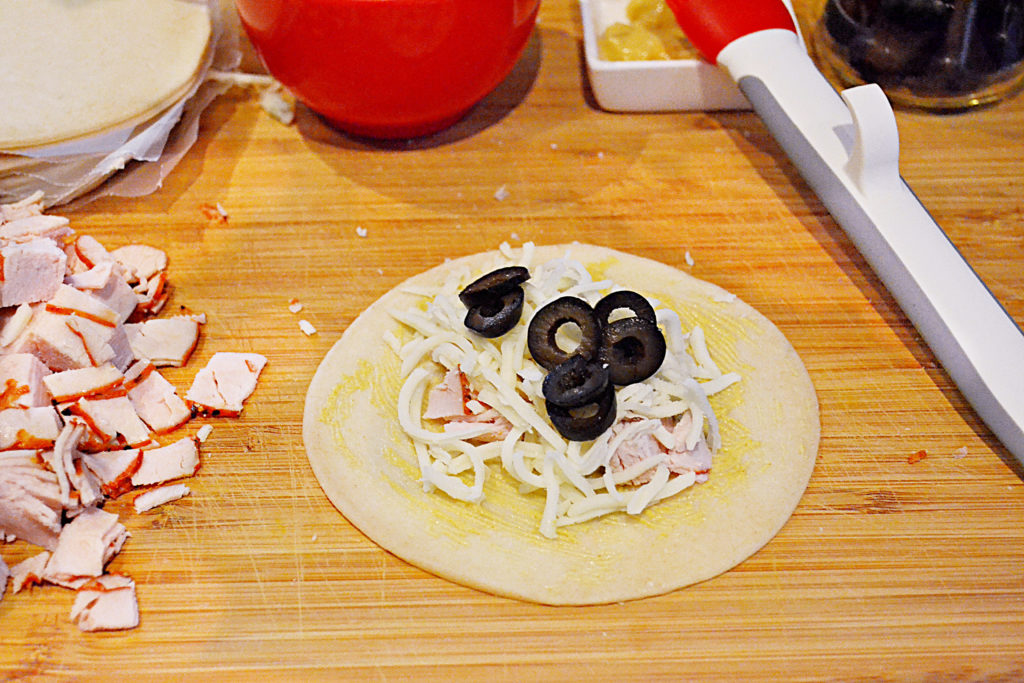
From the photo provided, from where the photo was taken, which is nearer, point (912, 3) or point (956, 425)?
point (956, 425)

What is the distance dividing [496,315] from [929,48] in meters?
1.61

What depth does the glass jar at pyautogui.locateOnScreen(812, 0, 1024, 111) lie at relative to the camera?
2535mm

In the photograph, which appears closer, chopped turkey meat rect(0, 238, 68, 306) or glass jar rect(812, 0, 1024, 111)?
chopped turkey meat rect(0, 238, 68, 306)

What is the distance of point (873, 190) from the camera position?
2.28 meters

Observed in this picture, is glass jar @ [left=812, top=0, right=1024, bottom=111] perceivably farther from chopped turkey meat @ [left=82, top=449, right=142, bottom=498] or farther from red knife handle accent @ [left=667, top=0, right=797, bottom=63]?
chopped turkey meat @ [left=82, top=449, right=142, bottom=498]

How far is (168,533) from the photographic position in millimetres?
1927

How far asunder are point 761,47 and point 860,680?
5.66 feet

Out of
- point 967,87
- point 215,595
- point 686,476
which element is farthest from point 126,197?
point 967,87

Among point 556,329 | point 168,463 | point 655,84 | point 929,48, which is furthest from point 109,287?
point 929,48

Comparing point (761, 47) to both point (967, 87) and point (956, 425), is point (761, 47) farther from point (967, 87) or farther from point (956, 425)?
point (956, 425)

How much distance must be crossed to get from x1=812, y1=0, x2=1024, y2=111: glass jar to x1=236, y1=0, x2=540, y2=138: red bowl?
40.0 inches

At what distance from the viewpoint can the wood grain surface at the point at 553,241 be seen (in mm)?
1736

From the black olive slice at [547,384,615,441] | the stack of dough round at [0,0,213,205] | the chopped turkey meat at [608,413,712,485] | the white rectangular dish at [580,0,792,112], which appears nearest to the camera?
the black olive slice at [547,384,615,441]

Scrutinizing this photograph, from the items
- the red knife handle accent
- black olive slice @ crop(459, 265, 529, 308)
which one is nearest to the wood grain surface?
the red knife handle accent
